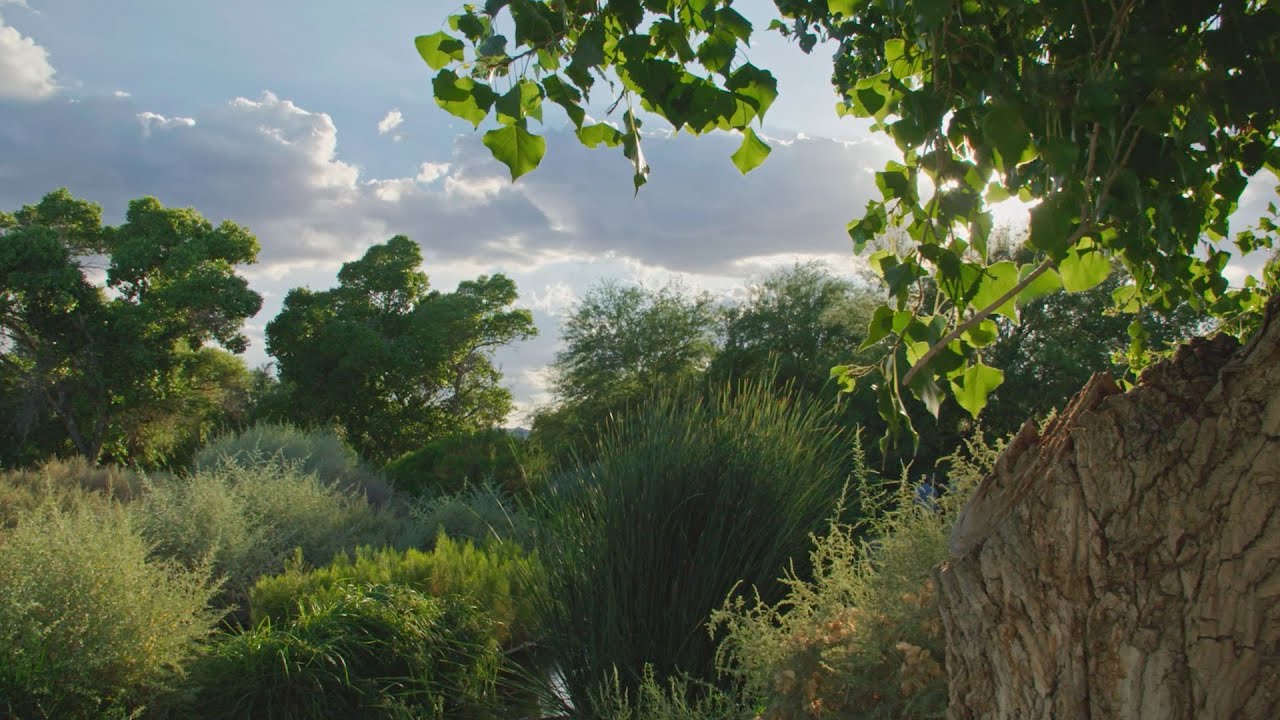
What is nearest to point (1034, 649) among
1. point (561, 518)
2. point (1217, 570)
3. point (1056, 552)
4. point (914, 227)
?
point (1056, 552)

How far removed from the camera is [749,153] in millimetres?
1302

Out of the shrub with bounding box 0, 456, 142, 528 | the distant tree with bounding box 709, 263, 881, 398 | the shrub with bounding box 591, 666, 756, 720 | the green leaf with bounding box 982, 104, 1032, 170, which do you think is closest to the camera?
the green leaf with bounding box 982, 104, 1032, 170

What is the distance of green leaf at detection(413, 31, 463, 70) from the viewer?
1.19 metres

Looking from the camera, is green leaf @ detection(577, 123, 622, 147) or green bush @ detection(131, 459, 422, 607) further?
green bush @ detection(131, 459, 422, 607)

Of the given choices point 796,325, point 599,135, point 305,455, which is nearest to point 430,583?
point 599,135

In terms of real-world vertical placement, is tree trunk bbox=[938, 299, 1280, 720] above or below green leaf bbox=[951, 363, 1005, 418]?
below

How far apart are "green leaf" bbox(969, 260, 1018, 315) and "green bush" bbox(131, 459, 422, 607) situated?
5.07m

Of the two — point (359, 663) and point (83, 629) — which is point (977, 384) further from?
point (83, 629)

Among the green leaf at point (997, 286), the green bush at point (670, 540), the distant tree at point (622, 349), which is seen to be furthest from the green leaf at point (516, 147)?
the distant tree at point (622, 349)

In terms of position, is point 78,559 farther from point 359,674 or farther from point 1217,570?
point 1217,570

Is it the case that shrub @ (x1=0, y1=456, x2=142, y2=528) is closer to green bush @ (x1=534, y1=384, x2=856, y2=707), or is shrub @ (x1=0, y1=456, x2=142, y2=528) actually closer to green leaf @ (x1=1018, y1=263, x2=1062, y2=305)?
green bush @ (x1=534, y1=384, x2=856, y2=707)

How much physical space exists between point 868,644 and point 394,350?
24441 mm

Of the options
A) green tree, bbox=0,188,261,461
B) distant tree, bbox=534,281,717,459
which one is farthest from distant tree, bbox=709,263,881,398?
green tree, bbox=0,188,261,461

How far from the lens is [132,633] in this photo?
410 centimetres
